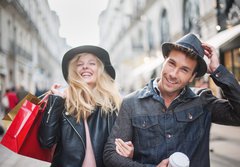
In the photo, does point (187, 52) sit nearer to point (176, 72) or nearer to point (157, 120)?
point (176, 72)

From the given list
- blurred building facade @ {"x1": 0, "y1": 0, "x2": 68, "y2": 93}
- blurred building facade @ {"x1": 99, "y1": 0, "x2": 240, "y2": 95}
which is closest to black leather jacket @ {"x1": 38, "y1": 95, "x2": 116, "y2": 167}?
blurred building facade @ {"x1": 99, "y1": 0, "x2": 240, "y2": 95}

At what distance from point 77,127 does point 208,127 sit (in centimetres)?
94

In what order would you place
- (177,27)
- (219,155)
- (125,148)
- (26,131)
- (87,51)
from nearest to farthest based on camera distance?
(125,148) → (26,131) → (87,51) → (219,155) → (177,27)

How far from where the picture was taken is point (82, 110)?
7.82ft

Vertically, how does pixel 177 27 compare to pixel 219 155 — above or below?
above

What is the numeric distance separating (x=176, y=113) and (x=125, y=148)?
0.41m

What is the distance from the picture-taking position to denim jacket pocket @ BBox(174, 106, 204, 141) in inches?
78.9

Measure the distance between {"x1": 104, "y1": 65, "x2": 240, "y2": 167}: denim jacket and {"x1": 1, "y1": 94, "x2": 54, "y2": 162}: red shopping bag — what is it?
2.16ft

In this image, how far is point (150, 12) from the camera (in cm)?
2344

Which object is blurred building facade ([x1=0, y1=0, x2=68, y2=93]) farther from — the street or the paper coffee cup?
the paper coffee cup

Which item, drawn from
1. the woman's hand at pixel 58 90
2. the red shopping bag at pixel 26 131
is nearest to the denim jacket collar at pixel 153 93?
the woman's hand at pixel 58 90

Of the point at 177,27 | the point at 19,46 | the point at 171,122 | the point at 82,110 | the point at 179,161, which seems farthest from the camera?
the point at 19,46

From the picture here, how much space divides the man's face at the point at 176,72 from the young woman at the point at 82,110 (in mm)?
570

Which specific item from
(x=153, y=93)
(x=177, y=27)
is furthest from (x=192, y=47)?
(x=177, y=27)
